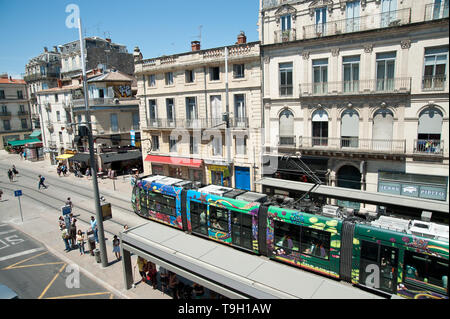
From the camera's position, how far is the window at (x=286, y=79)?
2269 cm

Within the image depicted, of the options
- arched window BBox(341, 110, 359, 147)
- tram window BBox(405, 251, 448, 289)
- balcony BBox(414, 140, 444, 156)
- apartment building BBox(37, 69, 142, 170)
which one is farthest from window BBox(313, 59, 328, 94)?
apartment building BBox(37, 69, 142, 170)

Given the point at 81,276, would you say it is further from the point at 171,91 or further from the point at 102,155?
the point at 102,155

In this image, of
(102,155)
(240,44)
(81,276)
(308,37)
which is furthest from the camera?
(102,155)

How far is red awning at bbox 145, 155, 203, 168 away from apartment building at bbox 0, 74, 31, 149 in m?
43.1

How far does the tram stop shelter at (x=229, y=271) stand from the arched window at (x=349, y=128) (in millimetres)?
13398

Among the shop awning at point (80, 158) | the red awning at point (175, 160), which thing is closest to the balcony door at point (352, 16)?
the red awning at point (175, 160)

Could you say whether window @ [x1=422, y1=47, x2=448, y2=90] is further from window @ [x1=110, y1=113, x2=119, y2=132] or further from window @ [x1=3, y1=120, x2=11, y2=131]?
window @ [x1=3, y1=120, x2=11, y2=131]

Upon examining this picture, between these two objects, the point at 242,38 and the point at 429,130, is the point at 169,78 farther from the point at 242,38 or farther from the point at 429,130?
the point at 429,130

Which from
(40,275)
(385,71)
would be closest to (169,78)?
(385,71)

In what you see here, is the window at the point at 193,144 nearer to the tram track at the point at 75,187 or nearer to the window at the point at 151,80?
the window at the point at 151,80

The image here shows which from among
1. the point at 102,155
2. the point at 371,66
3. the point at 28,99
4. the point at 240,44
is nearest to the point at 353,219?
the point at 371,66

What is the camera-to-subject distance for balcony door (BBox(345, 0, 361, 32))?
19766 millimetres

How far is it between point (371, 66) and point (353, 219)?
1184 centimetres
